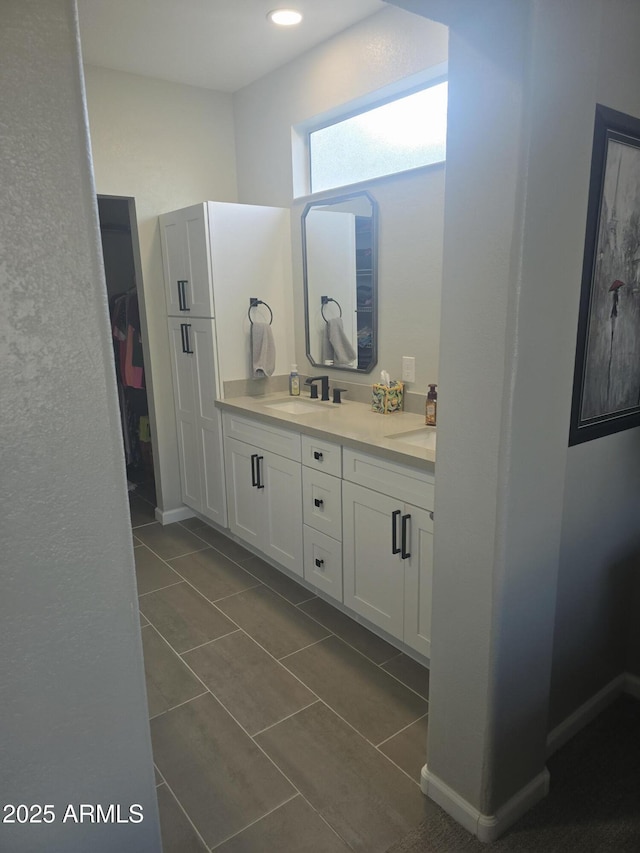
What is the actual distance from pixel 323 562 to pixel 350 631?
0.34 meters

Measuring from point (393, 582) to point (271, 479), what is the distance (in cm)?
96

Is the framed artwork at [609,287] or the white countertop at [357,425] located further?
the white countertop at [357,425]

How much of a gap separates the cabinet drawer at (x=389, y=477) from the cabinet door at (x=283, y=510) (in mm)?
413

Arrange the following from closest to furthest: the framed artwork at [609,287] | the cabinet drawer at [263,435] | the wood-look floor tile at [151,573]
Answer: the framed artwork at [609,287] → the cabinet drawer at [263,435] → the wood-look floor tile at [151,573]

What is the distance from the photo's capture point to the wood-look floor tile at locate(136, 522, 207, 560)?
3.51 metres

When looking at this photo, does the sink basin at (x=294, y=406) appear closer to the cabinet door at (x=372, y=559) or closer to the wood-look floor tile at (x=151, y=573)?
the cabinet door at (x=372, y=559)

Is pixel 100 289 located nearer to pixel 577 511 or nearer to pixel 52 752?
pixel 52 752

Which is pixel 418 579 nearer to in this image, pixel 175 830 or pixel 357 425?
pixel 357 425

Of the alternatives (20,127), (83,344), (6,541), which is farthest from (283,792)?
(20,127)

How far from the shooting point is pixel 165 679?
2.33 metres

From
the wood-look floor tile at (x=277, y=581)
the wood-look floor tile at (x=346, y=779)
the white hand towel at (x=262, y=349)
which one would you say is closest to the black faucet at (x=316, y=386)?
the white hand towel at (x=262, y=349)

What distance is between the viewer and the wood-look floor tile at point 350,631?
247 cm

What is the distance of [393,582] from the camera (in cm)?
238

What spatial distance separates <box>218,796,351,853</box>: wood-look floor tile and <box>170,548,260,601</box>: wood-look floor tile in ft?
4.37
